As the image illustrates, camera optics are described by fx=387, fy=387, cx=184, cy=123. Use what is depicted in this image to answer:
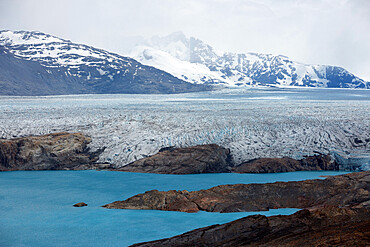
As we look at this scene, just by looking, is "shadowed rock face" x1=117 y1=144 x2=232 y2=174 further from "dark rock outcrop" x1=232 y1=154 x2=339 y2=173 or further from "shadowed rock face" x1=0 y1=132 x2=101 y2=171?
"shadowed rock face" x1=0 y1=132 x2=101 y2=171

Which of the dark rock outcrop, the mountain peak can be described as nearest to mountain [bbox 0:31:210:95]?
the mountain peak

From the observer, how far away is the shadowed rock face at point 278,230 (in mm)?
5191

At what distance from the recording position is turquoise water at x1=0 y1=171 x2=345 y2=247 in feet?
24.1

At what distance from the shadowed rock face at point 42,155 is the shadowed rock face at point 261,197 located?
20.2 feet

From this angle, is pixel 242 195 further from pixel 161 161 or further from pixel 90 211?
pixel 161 161

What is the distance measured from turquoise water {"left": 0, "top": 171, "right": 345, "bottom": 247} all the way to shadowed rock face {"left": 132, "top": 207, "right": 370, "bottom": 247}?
184cm

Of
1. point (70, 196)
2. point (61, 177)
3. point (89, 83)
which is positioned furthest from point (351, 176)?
point (89, 83)

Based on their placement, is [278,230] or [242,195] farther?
[242,195]

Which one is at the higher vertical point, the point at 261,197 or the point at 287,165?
the point at 261,197

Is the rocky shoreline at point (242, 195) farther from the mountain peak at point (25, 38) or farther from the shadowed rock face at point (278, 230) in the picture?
the mountain peak at point (25, 38)

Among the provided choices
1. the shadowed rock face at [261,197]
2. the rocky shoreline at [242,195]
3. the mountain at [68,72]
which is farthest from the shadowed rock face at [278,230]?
the mountain at [68,72]

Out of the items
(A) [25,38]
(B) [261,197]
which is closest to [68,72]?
(A) [25,38]

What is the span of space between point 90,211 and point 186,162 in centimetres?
558

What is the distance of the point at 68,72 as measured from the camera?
334 ft
